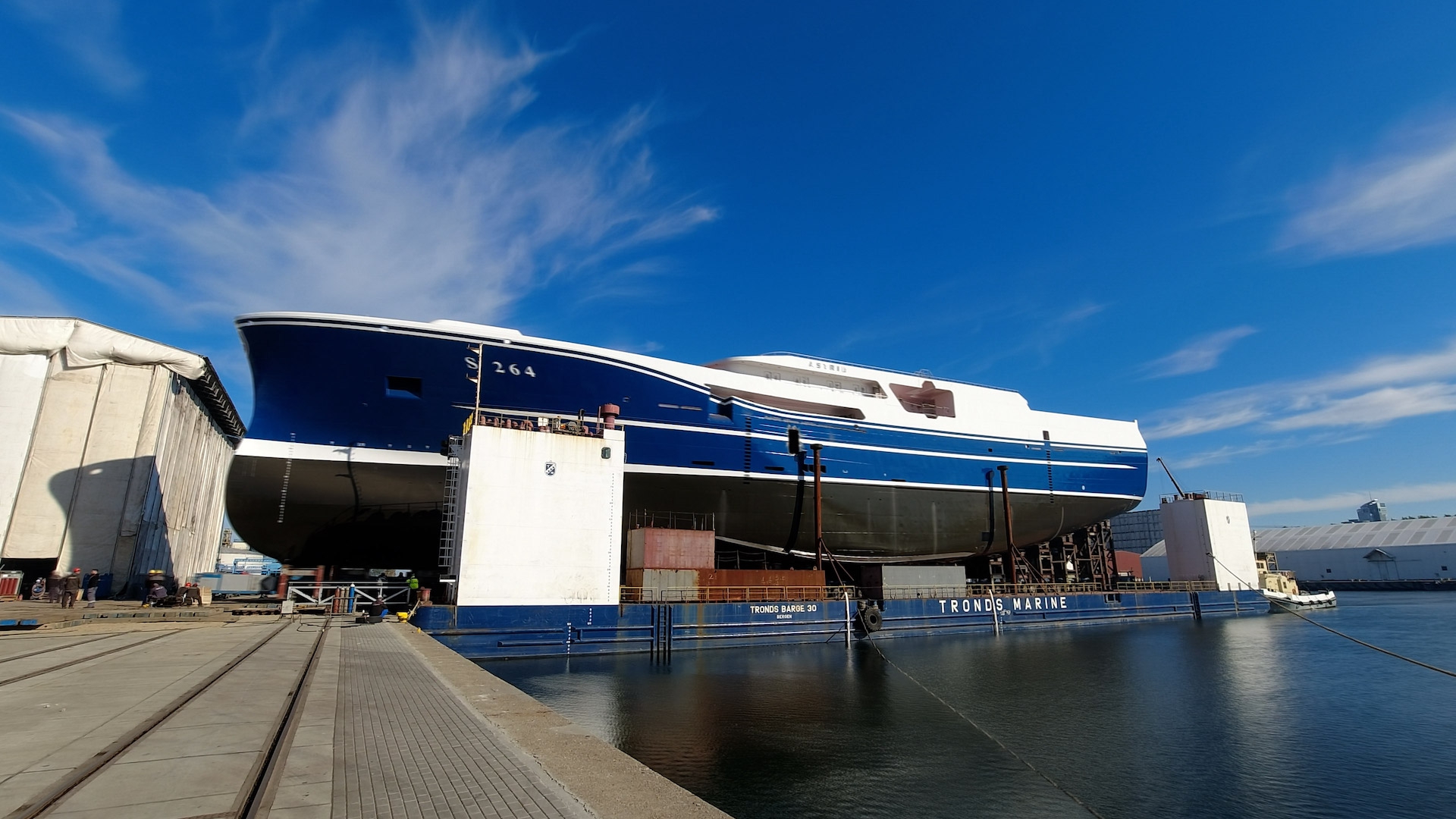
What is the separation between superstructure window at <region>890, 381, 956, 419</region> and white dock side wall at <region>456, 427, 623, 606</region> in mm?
18562

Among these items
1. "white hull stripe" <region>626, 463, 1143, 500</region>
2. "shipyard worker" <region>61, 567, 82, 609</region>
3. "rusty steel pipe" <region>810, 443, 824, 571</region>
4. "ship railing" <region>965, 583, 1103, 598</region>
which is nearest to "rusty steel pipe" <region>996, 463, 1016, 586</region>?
"ship railing" <region>965, 583, 1103, 598</region>

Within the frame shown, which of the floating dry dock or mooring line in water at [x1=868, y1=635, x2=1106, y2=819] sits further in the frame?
the floating dry dock

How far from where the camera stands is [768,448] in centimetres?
2811

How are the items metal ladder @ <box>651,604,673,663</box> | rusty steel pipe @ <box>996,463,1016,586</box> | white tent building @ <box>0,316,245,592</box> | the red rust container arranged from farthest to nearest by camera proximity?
rusty steel pipe @ <box>996,463,1016,586</box>, white tent building @ <box>0,316,245,592</box>, the red rust container, metal ladder @ <box>651,604,673,663</box>

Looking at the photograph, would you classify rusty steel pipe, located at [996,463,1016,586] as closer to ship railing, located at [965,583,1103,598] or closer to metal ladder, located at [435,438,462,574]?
ship railing, located at [965,583,1103,598]

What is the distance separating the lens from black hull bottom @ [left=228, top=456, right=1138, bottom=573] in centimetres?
2236

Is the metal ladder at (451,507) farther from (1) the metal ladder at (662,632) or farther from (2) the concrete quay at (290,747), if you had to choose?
(2) the concrete quay at (290,747)

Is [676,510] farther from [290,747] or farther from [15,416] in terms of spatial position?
[15,416]

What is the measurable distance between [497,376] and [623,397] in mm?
4352

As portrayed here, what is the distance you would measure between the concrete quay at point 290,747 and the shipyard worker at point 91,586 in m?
17.1

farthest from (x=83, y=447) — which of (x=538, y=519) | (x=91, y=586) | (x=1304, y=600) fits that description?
(x=1304, y=600)

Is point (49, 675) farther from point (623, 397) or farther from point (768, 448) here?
point (768, 448)

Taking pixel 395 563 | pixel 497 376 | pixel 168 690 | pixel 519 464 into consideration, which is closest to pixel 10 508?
pixel 395 563

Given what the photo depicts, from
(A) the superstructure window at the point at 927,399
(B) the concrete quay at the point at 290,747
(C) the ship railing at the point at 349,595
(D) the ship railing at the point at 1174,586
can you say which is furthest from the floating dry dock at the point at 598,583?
(D) the ship railing at the point at 1174,586
